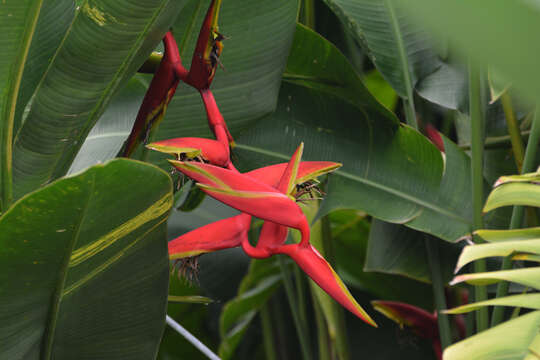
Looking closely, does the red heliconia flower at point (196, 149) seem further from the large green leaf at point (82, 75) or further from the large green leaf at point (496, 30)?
the large green leaf at point (496, 30)

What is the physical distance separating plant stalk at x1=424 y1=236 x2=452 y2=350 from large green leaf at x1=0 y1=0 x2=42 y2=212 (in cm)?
55

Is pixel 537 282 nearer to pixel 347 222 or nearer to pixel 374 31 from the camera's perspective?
pixel 374 31

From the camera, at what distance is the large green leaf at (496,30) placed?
0.04m

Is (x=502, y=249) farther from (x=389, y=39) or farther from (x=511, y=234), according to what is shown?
(x=389, y=39)

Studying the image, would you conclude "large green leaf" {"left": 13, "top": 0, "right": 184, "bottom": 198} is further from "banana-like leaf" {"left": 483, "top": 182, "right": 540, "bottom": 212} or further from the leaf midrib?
"banana-like leaf" {"left": 483, "top": 182, "right": 540, "bottom": 212}

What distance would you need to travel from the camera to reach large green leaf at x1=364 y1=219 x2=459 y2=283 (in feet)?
2.40

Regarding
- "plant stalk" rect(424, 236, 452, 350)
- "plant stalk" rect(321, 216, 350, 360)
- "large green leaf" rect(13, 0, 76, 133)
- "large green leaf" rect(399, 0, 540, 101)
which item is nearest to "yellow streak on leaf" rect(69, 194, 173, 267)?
"large green leaf" rect(13, 0, 76, 133)

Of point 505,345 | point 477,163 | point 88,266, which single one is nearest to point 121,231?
point 88,266

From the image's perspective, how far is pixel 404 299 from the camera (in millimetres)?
973

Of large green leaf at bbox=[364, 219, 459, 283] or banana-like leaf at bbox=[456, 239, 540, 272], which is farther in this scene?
large green leaf at bbox=[364, 219, 459, 283]

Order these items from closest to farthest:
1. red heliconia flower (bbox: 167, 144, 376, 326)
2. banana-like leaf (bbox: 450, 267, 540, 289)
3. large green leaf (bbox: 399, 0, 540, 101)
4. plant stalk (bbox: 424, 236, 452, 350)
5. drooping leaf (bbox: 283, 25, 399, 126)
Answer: large green leaf (bbox: 399, 0, 540, 101), red heliconia flower (bbox: 167, 144, 376, 326), banana-like leaf (bbox: 450, 267, 540, 289), drooping leaf (bbox: 283, 25, 399, 126), plant stalk (bbox: 424, 236, 452, 350)

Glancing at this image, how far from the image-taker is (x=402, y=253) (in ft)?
2.44

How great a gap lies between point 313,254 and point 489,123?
0.63 m

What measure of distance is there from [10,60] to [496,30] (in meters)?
0.37
